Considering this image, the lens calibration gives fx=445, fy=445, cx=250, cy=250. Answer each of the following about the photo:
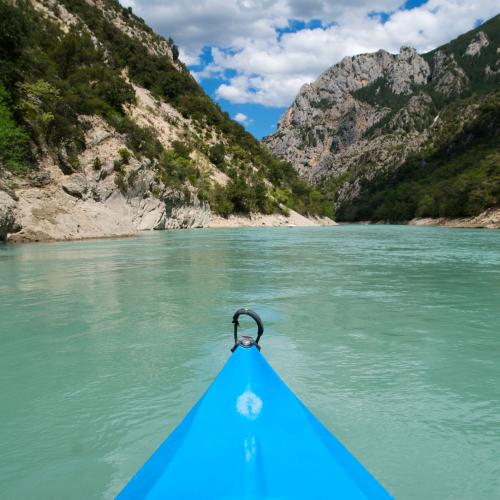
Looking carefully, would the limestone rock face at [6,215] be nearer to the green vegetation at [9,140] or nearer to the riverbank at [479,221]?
the green vegetation at [9,140]

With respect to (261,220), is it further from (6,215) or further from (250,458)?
(250,458)

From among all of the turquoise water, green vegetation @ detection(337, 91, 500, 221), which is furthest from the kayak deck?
green vegetation @ detection(337, 91, 500, 221)

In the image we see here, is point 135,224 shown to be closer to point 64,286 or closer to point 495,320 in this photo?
point 64,286

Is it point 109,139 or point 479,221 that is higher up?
point 109,139

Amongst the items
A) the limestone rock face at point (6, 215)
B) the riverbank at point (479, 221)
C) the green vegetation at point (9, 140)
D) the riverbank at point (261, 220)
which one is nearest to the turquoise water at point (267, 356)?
the limestone rock face at point (6, 215)

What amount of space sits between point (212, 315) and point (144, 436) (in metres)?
4.99

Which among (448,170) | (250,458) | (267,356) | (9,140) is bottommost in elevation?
(267,356)

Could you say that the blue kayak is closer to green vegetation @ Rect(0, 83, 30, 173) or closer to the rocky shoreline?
green vegetation @ Rect(0, 83, 30, 173)

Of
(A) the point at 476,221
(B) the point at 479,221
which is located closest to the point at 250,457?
(B) the point at 479,221

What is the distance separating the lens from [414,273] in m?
14.8

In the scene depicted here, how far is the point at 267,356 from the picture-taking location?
6.45 meters

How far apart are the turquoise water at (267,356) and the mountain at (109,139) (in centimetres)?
2000

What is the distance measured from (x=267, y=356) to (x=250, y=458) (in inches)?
177

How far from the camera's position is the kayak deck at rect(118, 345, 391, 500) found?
6.11 ft
